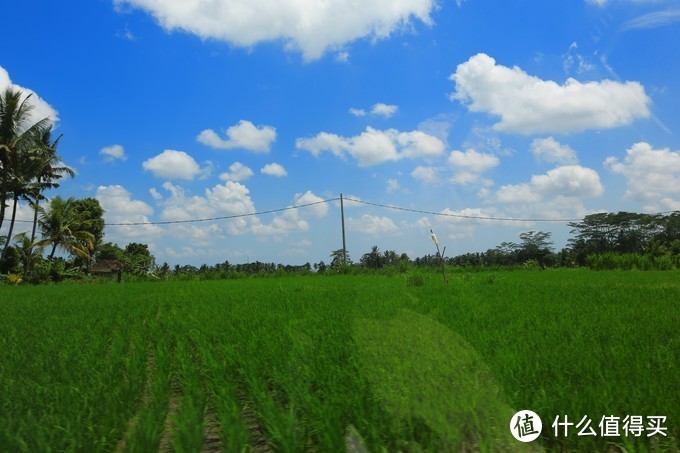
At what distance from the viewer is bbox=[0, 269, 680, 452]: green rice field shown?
6.49 ft

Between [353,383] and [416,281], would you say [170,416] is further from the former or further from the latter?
A: [416,281]

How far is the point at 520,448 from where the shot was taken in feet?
6.07

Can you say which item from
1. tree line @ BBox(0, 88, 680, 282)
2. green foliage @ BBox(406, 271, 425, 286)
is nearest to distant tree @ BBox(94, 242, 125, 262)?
tree line @ BBox(0, 88, 680, 282)

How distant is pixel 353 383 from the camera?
2.66 meters

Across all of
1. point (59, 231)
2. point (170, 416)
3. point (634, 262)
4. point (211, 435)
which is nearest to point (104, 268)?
point (59, 231)

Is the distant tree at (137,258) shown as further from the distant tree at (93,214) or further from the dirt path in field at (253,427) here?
the dirt path in field at (253,427)

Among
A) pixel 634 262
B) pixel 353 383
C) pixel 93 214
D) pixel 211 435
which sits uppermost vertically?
pixel 93 214

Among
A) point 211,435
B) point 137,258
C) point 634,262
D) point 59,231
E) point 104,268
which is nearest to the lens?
point 211,435

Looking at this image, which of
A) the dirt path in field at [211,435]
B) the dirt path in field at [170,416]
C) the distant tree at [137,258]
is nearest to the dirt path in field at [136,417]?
the dirt path in field at [170,416]

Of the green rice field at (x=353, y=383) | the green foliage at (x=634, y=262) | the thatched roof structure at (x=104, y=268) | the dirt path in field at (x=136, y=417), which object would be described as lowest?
the dirt path in field at (x=136, y=417)

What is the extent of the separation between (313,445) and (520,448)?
880 mm

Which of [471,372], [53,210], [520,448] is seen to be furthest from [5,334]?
[53,210]

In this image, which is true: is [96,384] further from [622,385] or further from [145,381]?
[622,385]

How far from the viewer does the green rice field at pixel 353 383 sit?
1.98 meters
